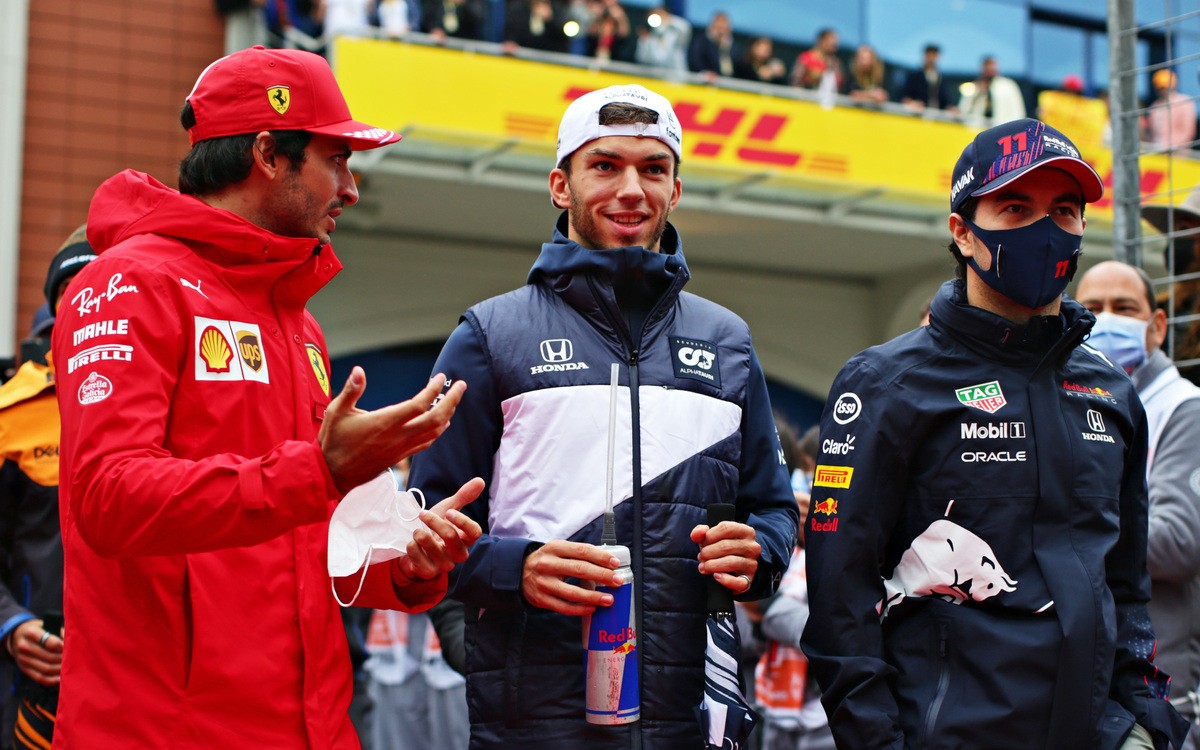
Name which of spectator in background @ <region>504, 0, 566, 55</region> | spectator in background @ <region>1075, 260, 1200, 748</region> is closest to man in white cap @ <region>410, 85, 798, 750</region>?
spectator in background @ <region>1075, 260, 1200, 748</region>

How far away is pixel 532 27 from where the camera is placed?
14.7m

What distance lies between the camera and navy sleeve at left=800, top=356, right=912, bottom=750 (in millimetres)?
2836

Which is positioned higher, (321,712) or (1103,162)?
(1103,162)

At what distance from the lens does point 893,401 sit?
303cm

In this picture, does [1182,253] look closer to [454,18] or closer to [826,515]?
[826,515]

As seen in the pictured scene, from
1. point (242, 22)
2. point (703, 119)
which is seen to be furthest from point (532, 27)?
point (242, 22)

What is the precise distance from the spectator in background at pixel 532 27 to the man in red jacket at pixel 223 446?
12008 millimetres

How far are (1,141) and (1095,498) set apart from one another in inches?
523

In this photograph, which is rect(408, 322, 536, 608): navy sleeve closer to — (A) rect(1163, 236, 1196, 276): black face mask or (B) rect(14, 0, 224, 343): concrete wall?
(A) rect(1163, 236, 1196, 276): black face mask

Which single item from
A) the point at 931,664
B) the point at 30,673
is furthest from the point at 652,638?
the point at 30,673

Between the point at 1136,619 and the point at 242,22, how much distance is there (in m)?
13.8

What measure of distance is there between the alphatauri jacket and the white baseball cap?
27cm

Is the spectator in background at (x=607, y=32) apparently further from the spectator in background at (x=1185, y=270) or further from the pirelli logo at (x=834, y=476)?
the pirelli logo at (x=834, y=476)

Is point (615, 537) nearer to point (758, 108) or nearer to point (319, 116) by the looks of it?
point (319, 116)
